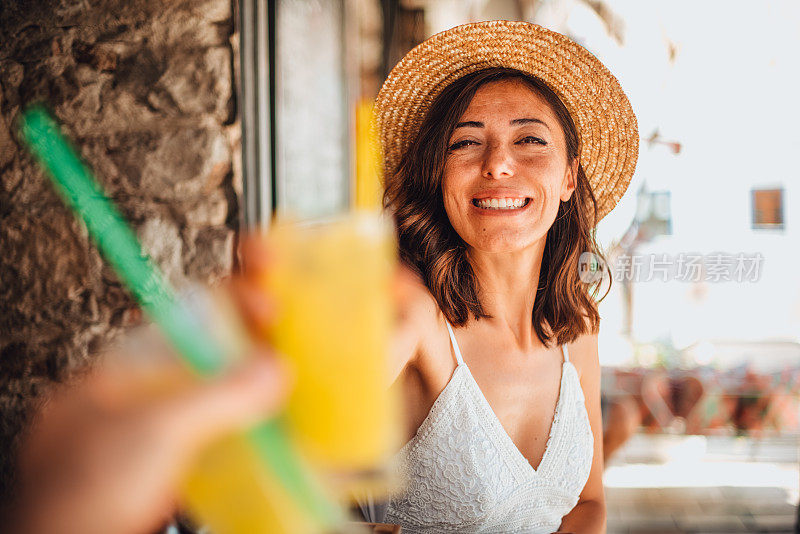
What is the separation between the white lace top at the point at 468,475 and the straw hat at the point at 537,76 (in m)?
0.62

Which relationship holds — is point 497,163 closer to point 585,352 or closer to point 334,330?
point 585,352

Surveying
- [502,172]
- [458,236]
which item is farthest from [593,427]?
[502,172]

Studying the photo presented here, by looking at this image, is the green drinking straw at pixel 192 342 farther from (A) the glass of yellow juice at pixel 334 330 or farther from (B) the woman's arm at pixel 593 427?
(B) the woman's arm at pixel 593 427

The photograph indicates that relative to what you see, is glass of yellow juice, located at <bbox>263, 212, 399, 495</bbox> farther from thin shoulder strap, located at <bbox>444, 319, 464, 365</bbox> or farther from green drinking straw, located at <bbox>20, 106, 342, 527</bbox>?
thin shoulder strap, located at <bbox>444, 319, 464, 365</bbox>

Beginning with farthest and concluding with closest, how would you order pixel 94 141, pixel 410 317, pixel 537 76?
pixel 94 141
pixel 537 76
pixel 410 317

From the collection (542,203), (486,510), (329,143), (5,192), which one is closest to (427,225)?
(542,203)

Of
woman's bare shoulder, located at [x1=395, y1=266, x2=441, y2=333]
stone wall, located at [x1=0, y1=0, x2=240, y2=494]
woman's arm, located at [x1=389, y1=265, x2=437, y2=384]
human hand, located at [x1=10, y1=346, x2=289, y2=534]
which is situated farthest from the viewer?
stone wall, located at [x1=0, y1=0, x2=240, y2=494]

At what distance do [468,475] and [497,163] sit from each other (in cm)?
68

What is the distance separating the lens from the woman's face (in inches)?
54.0

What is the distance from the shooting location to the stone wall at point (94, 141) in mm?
1822

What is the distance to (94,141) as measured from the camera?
185 centimetres

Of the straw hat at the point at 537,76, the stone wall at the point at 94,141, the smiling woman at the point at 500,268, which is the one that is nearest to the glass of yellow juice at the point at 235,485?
the smiling woman at the point at 500,268

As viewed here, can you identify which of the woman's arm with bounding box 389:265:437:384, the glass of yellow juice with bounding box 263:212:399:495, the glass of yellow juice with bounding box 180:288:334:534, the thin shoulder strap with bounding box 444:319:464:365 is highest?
the glass of yellow juice with bounding box 263:212:399:495

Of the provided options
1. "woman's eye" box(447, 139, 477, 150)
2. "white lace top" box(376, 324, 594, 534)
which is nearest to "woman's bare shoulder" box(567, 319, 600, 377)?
"white lace top" box(376, 324, 594, 534)
